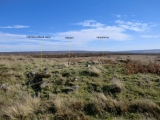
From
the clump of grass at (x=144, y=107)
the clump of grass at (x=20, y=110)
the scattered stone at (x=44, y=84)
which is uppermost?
the scattered stone at (x=44, y=84)

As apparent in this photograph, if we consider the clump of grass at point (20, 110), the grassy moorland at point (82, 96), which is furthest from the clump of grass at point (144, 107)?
the clump of grass at point (20, 110)

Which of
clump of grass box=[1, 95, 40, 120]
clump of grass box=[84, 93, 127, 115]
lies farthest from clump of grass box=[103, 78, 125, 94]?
clump of grass box=[1, 95, 40, 120]

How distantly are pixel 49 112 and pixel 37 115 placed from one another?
464mm

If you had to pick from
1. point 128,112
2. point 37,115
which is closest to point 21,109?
point 37,115

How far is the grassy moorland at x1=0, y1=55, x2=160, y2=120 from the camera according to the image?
6.93 m

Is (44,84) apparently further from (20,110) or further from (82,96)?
(20,110)

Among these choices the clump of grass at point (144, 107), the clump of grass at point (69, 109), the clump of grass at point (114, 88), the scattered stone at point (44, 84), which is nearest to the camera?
the clump of grass at point (69, 109)

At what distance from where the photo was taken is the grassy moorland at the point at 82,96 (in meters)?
6.93

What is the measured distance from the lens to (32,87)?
419 inches

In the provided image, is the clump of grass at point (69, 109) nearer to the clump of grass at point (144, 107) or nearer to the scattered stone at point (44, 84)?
the clump of grass at point (144, 107)

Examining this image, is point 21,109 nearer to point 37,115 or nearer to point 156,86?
point 37,115

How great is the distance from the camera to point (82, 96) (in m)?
8.87

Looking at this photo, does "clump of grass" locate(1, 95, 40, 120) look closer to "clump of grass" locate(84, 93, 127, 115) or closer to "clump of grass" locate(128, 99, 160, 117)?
"clump of grass" locate(84, 93, 127, 115)

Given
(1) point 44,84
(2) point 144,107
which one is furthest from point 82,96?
(2) point 144,107
